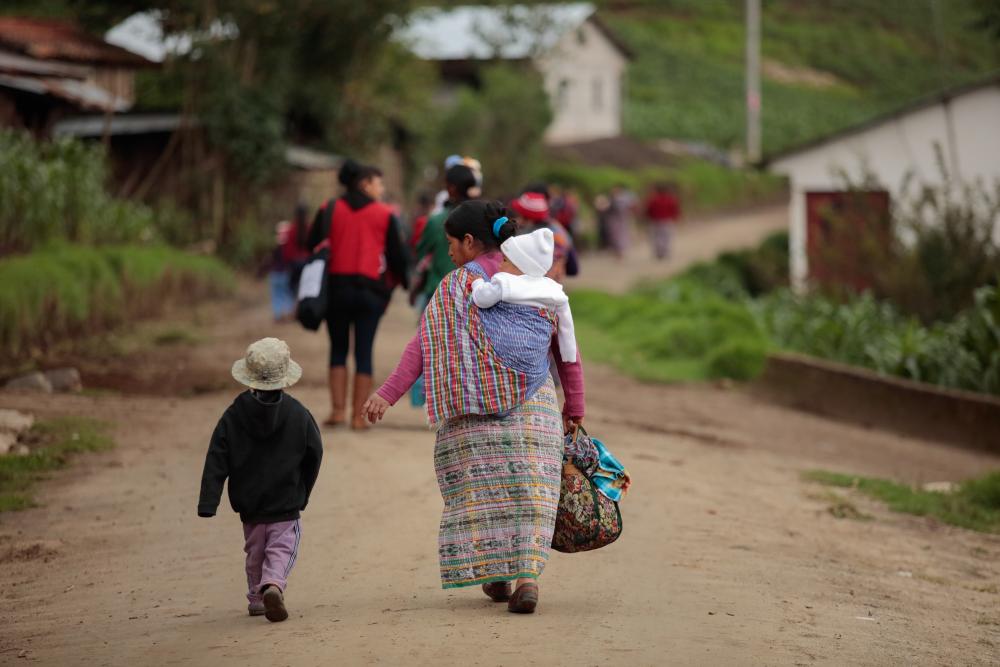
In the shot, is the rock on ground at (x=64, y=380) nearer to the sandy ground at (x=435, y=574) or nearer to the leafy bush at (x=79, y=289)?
the sandy ground at (x=435, y=574)

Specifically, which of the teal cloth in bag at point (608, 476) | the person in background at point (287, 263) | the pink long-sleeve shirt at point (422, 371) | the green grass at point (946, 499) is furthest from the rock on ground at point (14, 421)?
the person in background at point (287, 263)

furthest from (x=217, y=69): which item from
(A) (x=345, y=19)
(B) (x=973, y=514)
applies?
(B) (x=973, y=514)

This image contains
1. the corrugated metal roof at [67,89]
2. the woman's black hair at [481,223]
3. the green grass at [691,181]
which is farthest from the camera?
the green grass at [691,181]

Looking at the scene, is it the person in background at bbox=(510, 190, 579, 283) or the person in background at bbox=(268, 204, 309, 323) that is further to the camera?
the person in background at bbox=(268, 204, 309, 323)

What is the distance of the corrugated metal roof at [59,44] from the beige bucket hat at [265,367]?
1533 centimetres

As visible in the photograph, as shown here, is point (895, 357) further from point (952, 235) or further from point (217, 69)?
point (217, 69)

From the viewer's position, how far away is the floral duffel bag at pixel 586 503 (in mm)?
6102

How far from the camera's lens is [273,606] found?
580cm

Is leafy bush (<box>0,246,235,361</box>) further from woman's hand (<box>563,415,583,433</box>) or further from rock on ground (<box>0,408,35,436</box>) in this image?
woman's hand (<box>563,415,583,433</box>)

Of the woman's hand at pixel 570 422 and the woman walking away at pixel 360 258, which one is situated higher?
the woman walking away at pixel 360 258

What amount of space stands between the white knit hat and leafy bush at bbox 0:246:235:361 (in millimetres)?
8321

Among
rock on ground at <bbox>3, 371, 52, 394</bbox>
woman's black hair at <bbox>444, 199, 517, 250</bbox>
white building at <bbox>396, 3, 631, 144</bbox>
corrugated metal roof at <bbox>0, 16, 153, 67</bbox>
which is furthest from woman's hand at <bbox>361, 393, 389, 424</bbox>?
white building at <bbox>396, 3, 631, 144</bbox>

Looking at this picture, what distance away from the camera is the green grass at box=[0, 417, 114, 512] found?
8.69m

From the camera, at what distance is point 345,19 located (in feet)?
94.4
